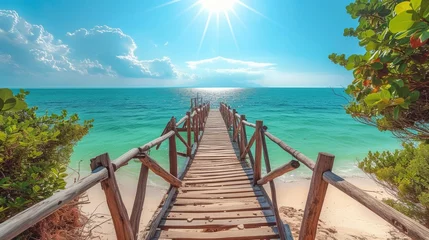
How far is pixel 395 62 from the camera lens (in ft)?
4.82

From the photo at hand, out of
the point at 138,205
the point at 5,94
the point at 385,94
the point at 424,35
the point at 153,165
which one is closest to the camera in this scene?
the point at 5,94

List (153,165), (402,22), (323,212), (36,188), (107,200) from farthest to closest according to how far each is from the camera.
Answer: (323,212) → (153,165) → (36,188) → (107,200) → (402,22)

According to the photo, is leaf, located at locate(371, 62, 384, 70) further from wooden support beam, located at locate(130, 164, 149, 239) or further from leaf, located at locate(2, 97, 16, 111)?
wooden support beam, located at locate(130, 164, 149, 239)

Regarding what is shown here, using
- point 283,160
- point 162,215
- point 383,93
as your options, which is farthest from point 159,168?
point 283,160

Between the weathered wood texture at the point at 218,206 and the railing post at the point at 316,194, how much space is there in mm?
695

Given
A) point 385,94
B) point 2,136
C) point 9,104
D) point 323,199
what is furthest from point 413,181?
point 2,136

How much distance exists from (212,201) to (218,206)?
22cm

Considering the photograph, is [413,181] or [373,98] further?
[413,181]

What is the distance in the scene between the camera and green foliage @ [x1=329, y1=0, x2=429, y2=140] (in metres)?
1.16

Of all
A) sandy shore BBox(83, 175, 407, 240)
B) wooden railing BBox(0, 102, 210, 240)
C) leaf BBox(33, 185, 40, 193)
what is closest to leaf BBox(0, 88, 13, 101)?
wooden railing BBox(0, 102, 210, 240)

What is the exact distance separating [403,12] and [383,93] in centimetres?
52

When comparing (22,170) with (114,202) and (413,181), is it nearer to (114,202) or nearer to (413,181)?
(114,202)

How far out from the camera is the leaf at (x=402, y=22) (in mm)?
1146

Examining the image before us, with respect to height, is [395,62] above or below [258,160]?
above
